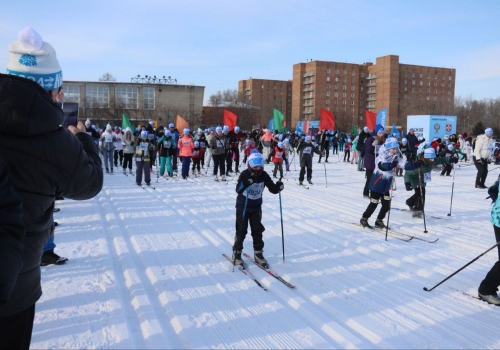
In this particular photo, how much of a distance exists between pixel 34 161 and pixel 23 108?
23cm

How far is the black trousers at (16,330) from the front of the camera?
1.77m

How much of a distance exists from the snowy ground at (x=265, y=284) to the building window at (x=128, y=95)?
184ft

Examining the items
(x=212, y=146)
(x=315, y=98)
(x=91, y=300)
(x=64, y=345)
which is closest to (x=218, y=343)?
(x=64, y=345)

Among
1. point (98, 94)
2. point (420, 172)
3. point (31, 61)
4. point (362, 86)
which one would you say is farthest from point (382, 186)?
point (362, 86)

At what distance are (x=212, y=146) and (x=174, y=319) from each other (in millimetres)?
11819

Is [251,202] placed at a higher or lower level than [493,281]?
higher

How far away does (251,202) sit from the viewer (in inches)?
220

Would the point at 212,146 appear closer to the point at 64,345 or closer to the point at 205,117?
the point at 64,345

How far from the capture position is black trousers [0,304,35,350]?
1.77 meters

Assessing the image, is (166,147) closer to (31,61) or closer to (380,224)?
(380,224)

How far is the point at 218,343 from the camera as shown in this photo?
3.56 metres

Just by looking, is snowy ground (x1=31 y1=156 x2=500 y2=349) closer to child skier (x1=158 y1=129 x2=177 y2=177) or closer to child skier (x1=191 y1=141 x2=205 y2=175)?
child skier (x1=158 y1=129 x2=177 y2=177)

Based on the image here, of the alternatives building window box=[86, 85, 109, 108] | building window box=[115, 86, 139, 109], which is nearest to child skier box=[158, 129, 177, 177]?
building window box=[86, 85, 109, 108]

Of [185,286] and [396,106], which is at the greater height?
[396,106]
